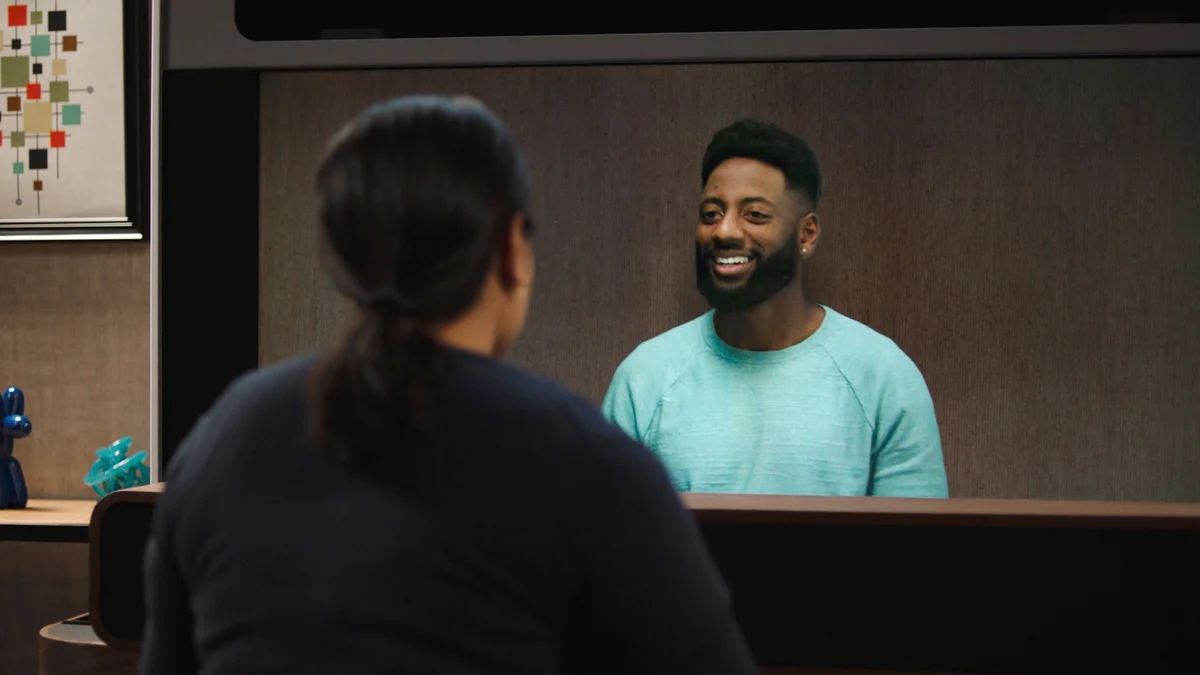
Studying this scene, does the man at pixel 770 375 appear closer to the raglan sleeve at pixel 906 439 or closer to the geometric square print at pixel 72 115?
the raglan sleeve at pixel 906 439

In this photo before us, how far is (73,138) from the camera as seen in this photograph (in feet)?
8.93

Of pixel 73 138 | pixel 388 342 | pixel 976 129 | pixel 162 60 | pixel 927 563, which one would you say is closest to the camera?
pixel 388 342

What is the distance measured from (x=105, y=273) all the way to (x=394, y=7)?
131cm

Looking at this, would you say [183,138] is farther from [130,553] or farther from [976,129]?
[976,129]

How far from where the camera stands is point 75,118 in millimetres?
2721

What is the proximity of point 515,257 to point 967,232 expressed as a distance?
132 centimetres

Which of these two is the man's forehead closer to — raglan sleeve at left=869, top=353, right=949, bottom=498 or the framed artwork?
raglan sleeve at left=869, top=353, right=949, bottom=498

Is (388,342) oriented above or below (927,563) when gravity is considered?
above

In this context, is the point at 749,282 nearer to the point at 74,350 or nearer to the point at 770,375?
the point at 770,375

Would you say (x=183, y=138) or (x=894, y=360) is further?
(x=183, y=138)

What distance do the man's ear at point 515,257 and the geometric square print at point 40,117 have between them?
2.44m

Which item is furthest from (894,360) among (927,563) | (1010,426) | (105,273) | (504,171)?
(105,273)

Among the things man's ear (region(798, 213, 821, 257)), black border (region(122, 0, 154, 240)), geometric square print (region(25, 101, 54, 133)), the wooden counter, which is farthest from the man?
geometric square print (region(25, 101, 54, 133))

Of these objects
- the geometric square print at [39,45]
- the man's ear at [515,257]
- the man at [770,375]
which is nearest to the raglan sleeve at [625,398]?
the man at [770,375]
